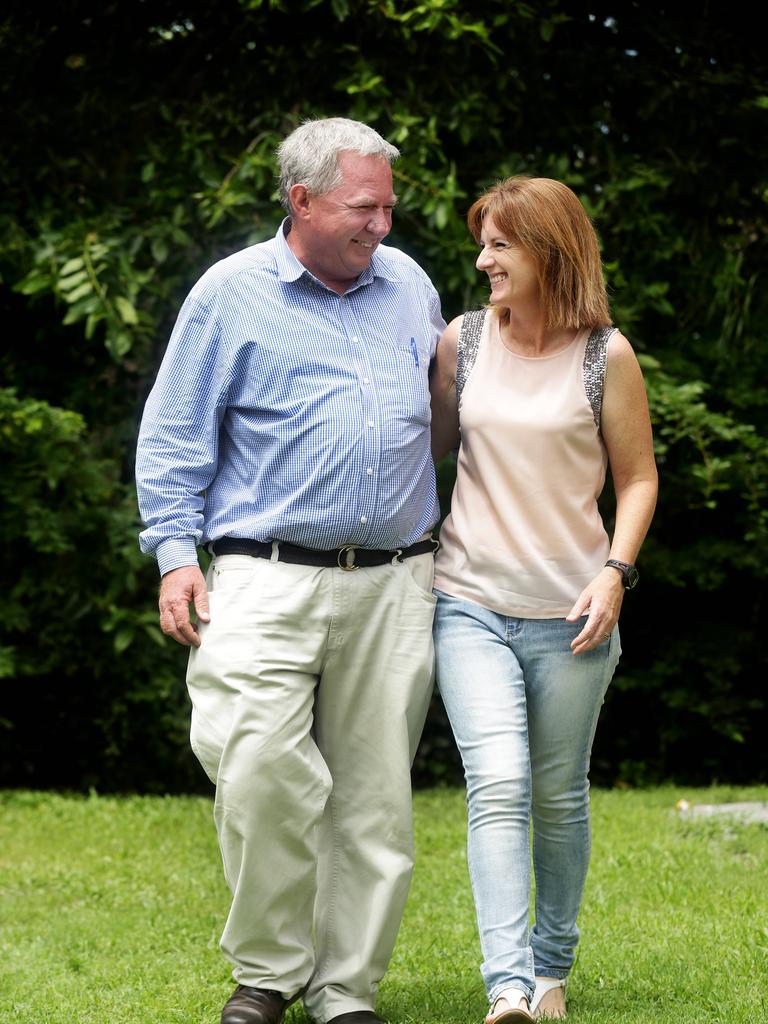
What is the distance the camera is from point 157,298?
655cm

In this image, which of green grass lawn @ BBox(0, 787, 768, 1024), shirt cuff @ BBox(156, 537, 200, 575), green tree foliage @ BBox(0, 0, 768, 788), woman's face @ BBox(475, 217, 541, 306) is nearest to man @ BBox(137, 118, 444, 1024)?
shirt cuff @ BBox(156, 537, 200, 575)

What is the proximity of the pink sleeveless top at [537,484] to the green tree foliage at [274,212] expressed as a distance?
2.85m

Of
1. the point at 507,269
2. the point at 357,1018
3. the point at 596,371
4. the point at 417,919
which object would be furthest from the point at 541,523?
the point at 417,919

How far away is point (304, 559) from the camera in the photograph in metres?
3.31

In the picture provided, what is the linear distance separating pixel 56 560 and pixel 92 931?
8.76 ft

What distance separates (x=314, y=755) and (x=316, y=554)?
0.47 m

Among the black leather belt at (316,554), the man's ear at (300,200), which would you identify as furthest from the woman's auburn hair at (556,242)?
the black leather belt at (316,554)

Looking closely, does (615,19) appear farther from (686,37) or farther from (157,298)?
(157,298)

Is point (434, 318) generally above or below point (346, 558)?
above

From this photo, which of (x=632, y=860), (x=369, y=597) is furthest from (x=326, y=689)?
(x=632, y=860)

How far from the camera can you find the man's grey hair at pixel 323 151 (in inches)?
129

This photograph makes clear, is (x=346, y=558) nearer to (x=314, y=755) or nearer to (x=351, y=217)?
(x=314, y=755)

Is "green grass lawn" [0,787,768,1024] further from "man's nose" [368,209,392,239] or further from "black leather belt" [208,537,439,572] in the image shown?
"man's nose" [368,209,392,239]

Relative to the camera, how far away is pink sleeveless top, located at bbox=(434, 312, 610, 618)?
10.6 feet
